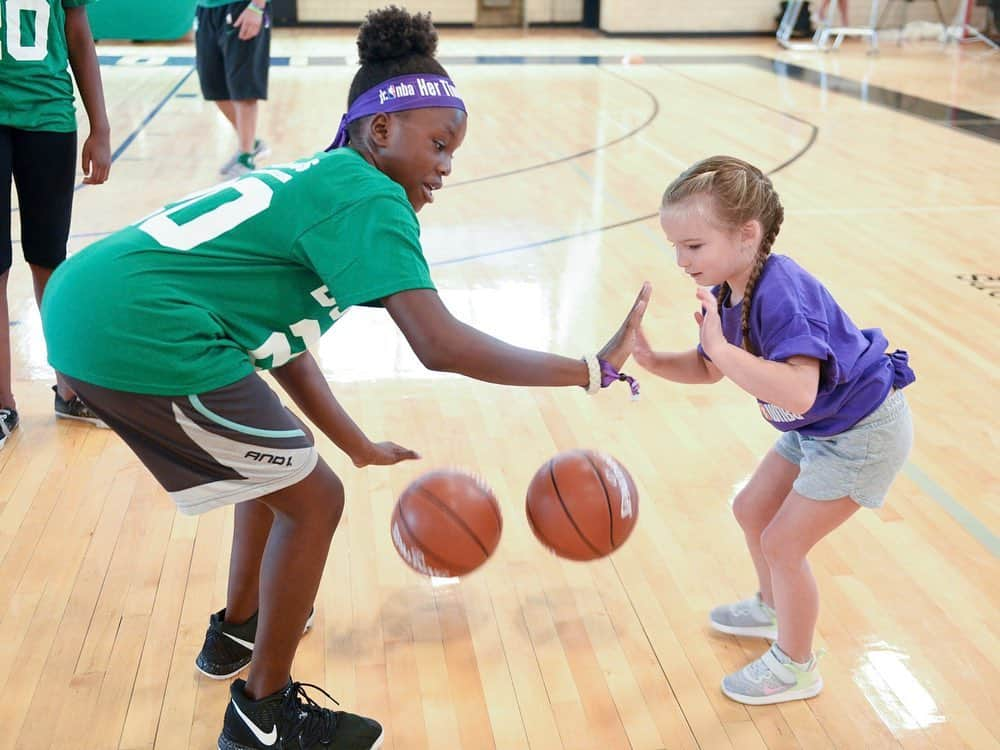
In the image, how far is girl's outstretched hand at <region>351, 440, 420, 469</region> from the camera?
8.69 feet

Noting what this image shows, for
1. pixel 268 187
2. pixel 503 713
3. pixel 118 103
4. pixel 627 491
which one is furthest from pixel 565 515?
pixel 118 103

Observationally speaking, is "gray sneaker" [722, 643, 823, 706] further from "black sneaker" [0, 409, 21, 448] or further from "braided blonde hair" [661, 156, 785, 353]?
"black sneaker" [0, 409, 21, 448]

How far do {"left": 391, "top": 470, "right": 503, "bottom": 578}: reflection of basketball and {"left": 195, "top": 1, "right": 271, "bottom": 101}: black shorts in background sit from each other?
5715 mm

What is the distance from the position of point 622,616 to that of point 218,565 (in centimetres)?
118

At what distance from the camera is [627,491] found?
2715 millimetres

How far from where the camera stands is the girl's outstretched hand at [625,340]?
230cm

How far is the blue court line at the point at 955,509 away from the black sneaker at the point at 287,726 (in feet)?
6.46

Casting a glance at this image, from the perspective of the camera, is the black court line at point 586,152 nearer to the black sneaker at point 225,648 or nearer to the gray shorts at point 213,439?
the black sneaker at point 225,648

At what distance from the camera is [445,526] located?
2652mm

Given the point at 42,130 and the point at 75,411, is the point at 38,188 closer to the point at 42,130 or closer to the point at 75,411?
the point at 42,130

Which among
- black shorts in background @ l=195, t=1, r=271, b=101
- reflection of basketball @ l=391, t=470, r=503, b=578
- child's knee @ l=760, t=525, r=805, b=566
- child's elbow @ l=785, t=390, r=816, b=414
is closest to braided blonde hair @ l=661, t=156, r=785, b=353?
child's elbow @ l=785, t=390, r=816, b=414

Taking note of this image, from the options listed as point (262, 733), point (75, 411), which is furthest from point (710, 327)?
point (75, 411)

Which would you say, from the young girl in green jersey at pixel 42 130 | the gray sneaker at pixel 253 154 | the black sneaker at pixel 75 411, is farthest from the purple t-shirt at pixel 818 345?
the gray sneaker at pixel 253 154

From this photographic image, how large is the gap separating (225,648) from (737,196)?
1.64 m
